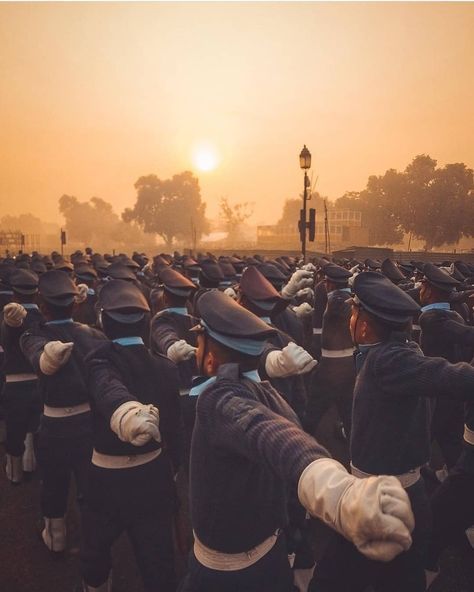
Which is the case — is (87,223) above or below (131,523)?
above

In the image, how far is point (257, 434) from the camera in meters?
1.53

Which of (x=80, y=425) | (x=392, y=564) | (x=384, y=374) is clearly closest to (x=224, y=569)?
(x=392, y=564)

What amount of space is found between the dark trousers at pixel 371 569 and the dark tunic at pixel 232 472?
0.98m

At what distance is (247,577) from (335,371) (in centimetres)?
405

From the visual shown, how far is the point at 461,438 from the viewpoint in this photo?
5.08m

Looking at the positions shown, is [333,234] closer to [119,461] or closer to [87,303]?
[87,303]

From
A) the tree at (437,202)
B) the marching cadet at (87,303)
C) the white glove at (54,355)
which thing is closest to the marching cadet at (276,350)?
the white glove at (54,355)

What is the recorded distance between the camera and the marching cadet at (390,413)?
2637mm

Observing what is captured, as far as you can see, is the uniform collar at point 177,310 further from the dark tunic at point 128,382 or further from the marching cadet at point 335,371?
the marching cadet at point 335,371

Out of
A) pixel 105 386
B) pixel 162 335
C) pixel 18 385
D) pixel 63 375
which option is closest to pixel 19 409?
pixel 18 385

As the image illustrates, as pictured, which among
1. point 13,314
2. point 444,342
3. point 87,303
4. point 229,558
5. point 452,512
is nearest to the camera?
point 229,558

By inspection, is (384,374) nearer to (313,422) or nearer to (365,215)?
(313,422)

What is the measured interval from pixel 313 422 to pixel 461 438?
1828 millimetres

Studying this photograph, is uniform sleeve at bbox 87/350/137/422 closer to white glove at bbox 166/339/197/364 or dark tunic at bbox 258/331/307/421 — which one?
white glove at bbox 166/339/197/364
